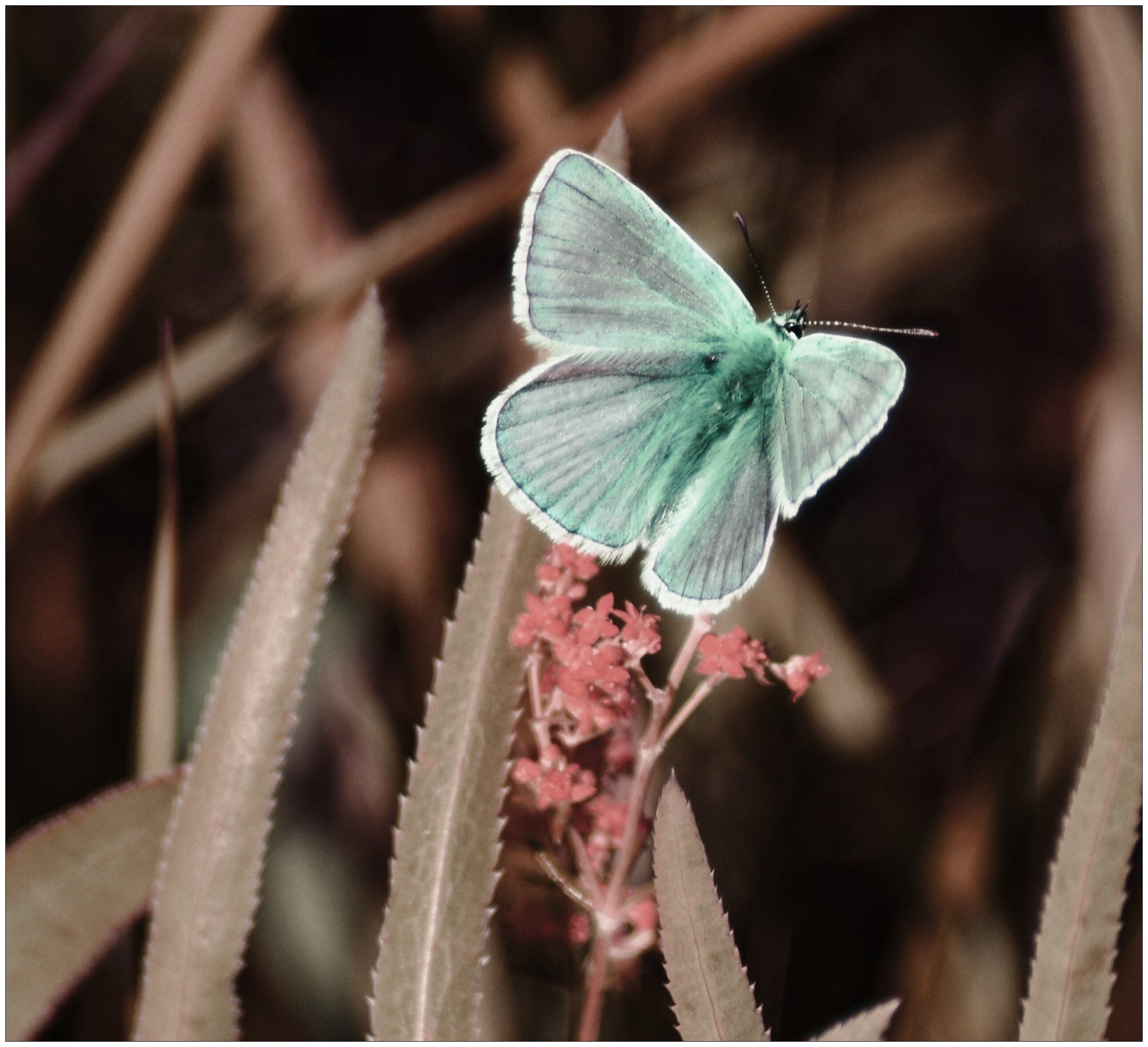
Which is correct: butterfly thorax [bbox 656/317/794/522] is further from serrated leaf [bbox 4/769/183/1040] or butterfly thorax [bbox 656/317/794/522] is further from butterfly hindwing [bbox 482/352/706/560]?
serrated leaf [bbox 4/769/183/1040]

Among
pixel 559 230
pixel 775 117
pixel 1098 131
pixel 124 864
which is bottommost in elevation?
pixel 124 864

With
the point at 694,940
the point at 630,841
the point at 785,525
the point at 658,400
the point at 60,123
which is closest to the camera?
the point at 694,940

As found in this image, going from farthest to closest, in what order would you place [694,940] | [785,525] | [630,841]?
[785,525], [630,841], [694,940]


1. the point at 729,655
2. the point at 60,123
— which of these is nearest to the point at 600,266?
the point at 729,655

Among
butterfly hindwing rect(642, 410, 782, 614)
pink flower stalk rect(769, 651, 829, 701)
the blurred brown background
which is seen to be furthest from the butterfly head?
pink flower stalk rect(769, 651, 829, 701)

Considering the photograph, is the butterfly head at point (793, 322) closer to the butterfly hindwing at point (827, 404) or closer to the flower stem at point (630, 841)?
the butterfly hindwing at point (827, 404)

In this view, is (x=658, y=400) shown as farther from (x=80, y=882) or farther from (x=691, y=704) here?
(x=80, y=882)

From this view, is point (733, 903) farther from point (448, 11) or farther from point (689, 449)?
point (448, 11)

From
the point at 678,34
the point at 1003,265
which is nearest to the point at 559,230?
the point at 678,34
